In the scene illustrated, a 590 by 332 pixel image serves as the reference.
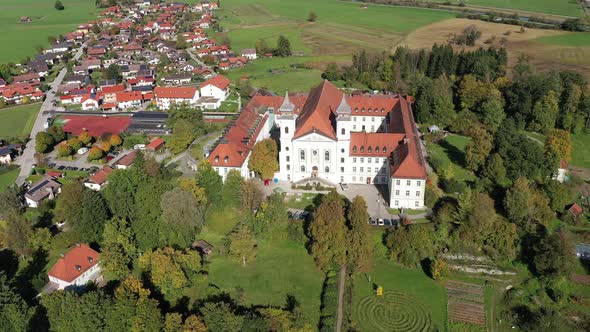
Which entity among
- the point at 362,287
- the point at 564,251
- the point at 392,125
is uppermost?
the point at 392,125

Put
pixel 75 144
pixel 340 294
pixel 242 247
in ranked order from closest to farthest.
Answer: pixel 340 294 → pixel 242 247 → pixel 75 144

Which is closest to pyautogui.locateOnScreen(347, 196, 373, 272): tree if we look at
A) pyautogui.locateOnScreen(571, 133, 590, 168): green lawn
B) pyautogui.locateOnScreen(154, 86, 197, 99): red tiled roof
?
pyautogui.locateOnScreen(571, 133, 590, 168): green lawn

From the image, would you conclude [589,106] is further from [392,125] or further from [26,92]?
[26,92]

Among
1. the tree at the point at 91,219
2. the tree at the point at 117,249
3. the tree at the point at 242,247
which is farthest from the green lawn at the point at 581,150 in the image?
the tree at the point at 91,219

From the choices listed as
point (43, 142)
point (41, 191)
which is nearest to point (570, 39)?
point (43, 142)

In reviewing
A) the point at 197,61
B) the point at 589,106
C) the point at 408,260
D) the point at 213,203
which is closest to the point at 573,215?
the point at 408,260

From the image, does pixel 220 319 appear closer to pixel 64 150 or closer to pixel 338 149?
pixel 338 149
